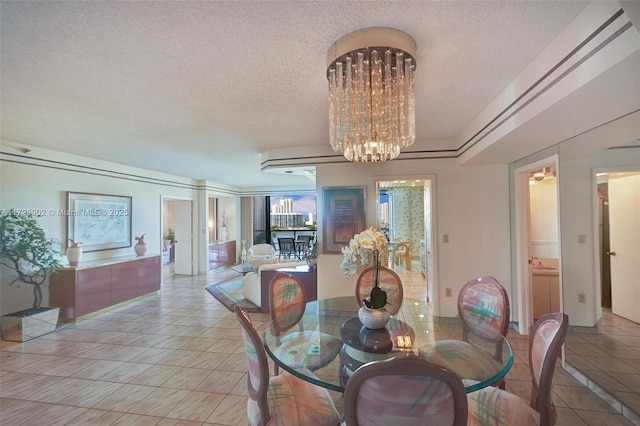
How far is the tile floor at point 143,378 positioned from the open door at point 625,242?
2.61 feet

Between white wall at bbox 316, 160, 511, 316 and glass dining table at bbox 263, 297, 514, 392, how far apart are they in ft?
4.82

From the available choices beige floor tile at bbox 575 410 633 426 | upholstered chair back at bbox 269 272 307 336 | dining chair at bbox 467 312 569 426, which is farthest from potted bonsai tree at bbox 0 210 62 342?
beige floor tile at bbox 575 410 633 426

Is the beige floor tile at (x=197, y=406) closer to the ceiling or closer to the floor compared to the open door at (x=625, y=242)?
closer to the floor

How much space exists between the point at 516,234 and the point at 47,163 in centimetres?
656

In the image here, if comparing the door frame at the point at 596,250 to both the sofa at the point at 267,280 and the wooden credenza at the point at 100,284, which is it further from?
the wooden credenza at the point at 100,284

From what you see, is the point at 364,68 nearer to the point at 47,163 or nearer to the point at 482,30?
the point at 482,30

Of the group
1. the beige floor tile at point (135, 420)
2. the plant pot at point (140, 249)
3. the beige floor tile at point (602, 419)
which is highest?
the plant pot at point (140, 249)

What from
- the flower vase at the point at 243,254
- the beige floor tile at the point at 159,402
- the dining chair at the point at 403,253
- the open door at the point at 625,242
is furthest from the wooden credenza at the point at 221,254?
the open door at the point at 625,242

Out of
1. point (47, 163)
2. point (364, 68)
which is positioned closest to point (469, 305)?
point (364, 68)

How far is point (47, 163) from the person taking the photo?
13.2 ft

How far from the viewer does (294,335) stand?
2074 mm

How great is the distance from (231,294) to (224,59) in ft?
15.1

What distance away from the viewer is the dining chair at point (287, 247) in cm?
916

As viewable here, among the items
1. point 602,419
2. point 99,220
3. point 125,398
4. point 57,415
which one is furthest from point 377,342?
point 99,220
